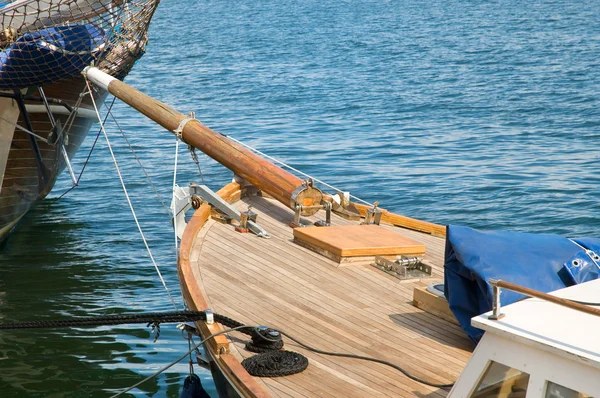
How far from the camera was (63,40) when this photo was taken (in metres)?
13.0

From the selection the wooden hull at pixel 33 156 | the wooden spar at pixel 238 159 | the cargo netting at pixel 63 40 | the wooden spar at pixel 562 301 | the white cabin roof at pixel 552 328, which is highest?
the cargo netting at pixel 63 40

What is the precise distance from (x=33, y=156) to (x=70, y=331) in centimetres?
421

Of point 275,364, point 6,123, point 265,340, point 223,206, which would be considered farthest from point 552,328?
point 6,123

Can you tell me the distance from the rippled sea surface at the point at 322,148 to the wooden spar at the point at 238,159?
2.48 metres

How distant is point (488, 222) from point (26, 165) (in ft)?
29.6

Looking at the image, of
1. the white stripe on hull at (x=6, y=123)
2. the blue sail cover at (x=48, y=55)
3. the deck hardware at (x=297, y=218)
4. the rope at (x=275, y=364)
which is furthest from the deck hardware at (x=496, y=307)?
the white stripe on hull at (x=6, y=123)

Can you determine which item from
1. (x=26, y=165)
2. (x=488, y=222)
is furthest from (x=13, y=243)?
(x=488, y=222)

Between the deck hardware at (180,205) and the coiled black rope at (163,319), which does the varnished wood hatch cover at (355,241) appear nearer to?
the deck hardware at (180,205)

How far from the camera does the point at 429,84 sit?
3338cm

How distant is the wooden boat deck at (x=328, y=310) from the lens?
22.4 ft

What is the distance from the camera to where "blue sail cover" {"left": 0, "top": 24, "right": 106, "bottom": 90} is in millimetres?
12500

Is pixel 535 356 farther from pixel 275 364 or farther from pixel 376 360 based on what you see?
pixel 275 364

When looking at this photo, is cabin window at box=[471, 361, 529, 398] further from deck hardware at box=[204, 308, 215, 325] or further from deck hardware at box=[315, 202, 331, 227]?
deck hardware at box=[315, 202, 331, 227]

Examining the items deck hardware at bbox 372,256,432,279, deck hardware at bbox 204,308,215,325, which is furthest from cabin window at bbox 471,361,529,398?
deck hardware at bbox 372,256,432,279
